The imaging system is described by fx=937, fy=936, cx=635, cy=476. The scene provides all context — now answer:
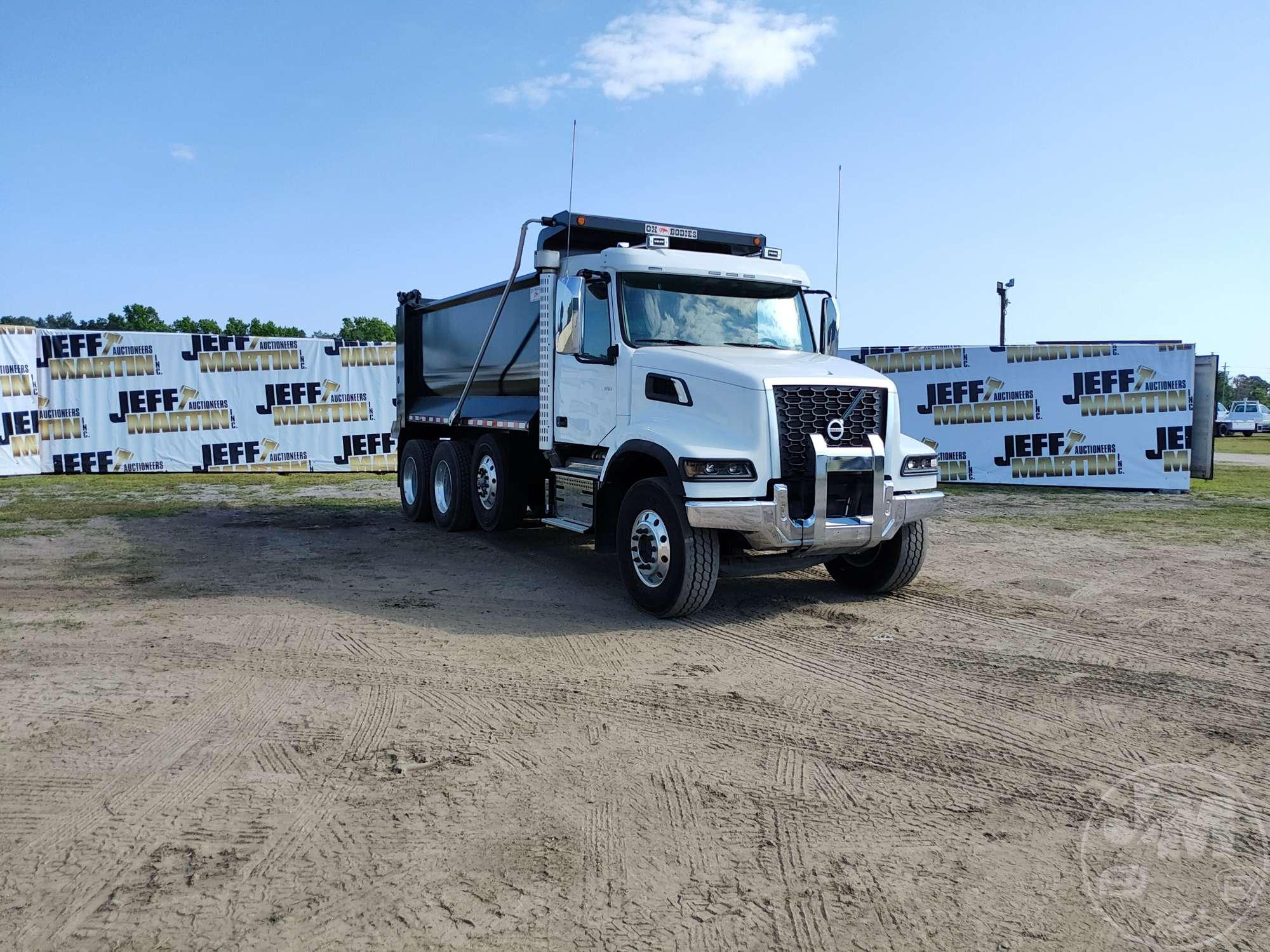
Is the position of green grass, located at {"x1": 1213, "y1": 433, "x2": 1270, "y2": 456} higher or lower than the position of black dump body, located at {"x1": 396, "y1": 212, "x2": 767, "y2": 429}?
lower

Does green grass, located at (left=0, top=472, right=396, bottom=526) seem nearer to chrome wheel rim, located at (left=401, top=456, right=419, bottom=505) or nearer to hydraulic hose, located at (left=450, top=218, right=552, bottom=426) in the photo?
chrome wheel rim, located at (left=401, top=456, right=419, bottom=505)

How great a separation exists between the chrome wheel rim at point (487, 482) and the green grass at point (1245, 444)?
2564cm

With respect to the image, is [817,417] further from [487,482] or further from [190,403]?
[190,403]

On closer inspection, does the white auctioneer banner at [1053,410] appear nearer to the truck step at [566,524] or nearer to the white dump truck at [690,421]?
the white dump truck at [690,421]

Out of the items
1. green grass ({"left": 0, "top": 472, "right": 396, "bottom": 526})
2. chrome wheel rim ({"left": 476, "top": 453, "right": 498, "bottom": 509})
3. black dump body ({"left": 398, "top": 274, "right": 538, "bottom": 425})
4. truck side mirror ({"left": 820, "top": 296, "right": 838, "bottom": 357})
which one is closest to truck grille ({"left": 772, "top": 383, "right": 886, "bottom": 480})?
truck side mirror ({"left": 820, "top": 296, "right": 838, "bottom": 357})

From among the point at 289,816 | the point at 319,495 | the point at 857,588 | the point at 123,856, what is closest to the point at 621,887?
the point at 289,816

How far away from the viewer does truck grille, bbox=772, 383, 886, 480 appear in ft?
22.9

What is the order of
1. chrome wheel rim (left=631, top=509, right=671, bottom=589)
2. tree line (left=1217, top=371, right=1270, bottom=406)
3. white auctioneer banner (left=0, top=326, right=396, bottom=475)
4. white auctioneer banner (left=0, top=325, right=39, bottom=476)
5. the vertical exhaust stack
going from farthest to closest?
1. tree line (left=1217, top=371, right=1270, bottom=406)
2. white auctioneer banner (left=0, top=326, right=396, bottom=475)
3. white auctioneer banner (left=0, top=325, right=39, bottom=476)
4. the vertical exhaust stack
5. chrome wheel rim (left=631, top=509, right=671, bottom=589)

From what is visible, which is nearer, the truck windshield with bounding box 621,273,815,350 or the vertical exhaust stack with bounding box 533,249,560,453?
the truck windshield with bounding box 621,273,815,350

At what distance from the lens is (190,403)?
2061 centimetres

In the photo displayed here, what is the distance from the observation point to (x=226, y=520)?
508 inches

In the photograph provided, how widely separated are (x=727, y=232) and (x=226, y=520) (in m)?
8.04

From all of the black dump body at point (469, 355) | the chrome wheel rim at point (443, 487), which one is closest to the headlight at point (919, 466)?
the black dump body at point (469, 355)

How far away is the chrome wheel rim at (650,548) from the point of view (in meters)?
7.13
